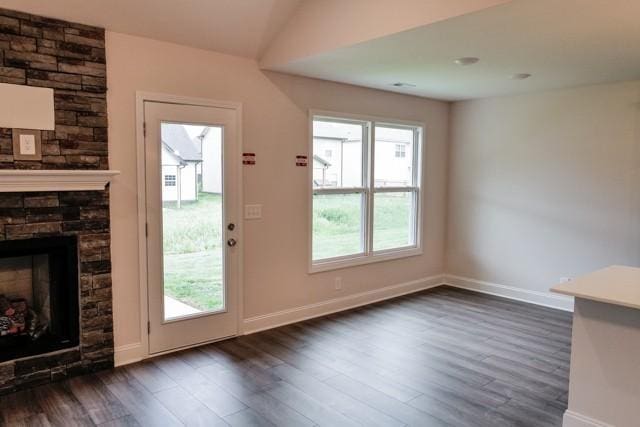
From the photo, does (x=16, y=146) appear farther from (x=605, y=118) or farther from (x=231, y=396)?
(x=605, y=118)

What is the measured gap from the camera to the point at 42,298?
3506 mm

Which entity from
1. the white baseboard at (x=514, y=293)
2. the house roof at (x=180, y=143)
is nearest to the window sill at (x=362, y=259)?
the white baseboard at (x=514, y=293)

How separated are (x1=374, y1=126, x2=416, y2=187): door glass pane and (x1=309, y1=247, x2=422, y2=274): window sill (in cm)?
84

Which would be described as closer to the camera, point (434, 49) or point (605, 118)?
point (434, 49)

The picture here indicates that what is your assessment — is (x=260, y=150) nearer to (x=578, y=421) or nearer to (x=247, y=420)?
(x=247, y=420)

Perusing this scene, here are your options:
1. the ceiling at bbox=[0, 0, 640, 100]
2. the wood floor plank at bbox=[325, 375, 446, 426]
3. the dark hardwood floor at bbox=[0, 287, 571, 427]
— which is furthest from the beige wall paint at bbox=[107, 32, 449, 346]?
the wood floor plank at bbox=[325, 375, 446, 426]

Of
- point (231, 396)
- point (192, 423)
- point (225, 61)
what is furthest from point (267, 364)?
point (225, 61)

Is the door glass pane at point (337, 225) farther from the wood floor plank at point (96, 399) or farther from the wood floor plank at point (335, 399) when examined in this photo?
the wood floor plank at point (96, 399)

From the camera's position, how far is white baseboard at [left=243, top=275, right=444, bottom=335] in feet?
14.5

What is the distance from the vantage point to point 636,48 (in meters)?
3.45

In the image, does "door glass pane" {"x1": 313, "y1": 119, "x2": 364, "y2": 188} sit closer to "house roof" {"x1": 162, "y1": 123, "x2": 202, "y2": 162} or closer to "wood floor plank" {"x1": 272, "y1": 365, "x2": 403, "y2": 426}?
"house roof" {"x1": 162, "y1": 123, "x2": 202, "y2": 162}

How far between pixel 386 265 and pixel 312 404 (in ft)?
9.20

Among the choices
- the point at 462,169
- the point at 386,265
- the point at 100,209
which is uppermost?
the point at 462,169

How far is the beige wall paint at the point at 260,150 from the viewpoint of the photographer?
353cm
